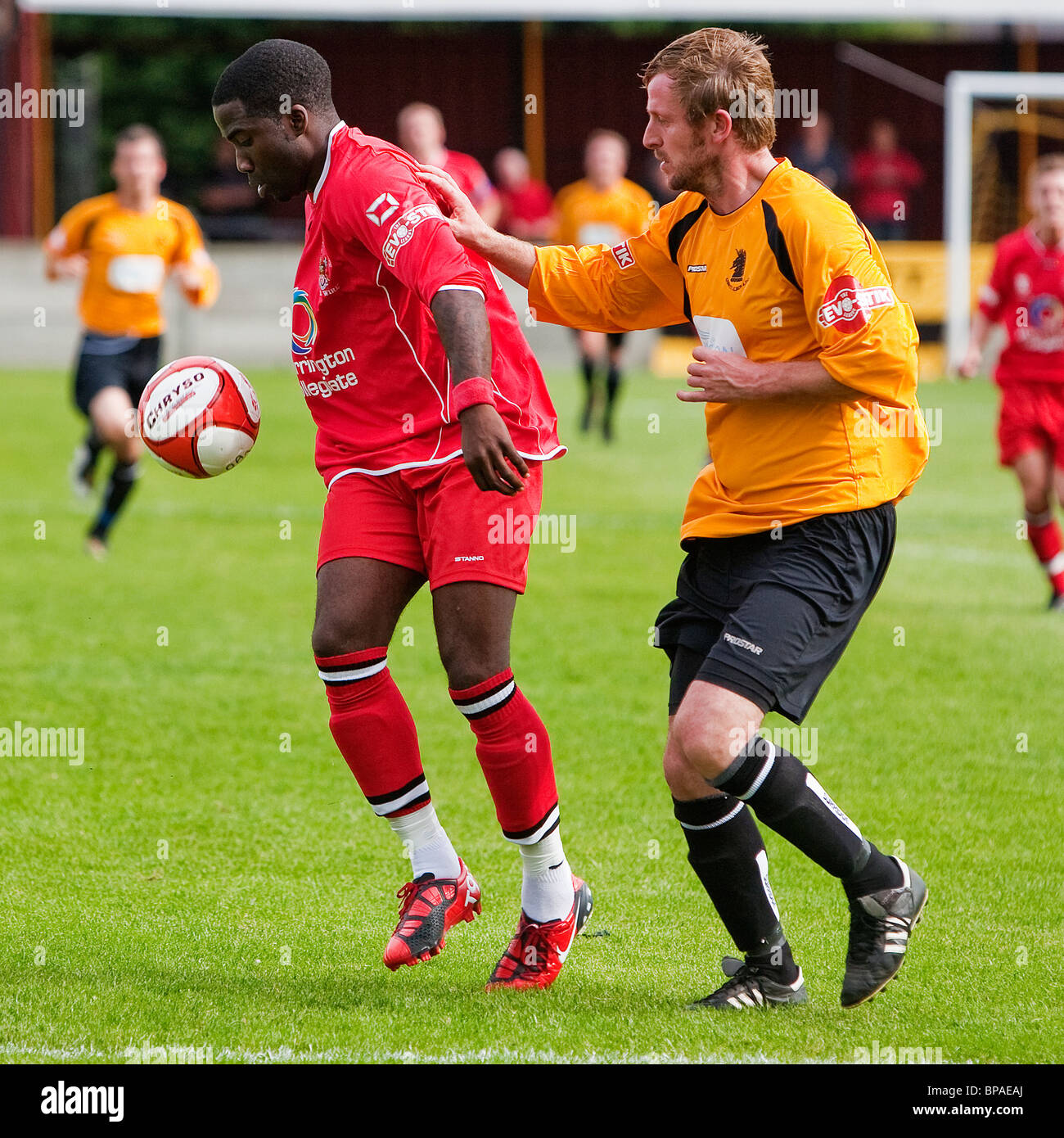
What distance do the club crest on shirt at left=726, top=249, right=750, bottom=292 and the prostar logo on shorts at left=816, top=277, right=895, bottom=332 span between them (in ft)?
0.82

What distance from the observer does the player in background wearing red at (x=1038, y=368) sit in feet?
29.9

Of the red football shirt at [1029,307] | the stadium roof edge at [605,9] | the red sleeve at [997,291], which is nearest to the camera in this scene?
the red football shirt at [1029,307]

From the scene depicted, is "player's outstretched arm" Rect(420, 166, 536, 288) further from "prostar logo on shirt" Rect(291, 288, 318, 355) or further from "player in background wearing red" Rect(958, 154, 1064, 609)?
"player in background wearing red" Rect(958, 154, 1064, 609)

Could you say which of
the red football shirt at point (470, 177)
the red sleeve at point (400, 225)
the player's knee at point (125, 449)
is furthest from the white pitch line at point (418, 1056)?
the red football shirt at point (470, 177)

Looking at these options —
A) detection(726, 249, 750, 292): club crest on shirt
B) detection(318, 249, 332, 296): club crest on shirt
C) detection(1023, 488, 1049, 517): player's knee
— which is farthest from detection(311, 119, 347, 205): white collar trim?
detection(1023, 488, 1049, 517): player's knee

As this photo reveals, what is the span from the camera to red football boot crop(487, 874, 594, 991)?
13.3 ft

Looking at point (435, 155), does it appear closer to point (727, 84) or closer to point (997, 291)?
point (997, 291)

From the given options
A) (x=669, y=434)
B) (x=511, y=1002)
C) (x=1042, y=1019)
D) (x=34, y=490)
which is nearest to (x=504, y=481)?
(x=511, y=1002)

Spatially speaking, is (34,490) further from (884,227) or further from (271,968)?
(884,227)

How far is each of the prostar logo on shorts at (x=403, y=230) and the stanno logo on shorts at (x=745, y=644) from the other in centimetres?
117

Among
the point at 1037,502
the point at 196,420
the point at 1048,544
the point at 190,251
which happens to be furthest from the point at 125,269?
the point at 196,420

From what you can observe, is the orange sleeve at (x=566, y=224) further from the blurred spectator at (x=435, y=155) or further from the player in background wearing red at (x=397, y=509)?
the player in background wearing red at (x=397, y=509)

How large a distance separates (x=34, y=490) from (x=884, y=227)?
15.1 meters

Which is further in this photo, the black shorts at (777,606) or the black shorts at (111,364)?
the black shorts at (111,364)
